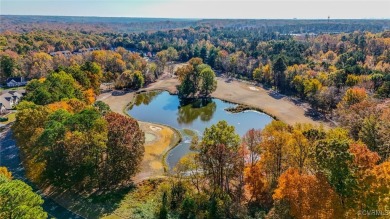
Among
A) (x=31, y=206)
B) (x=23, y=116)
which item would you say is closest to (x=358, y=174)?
(x=31, y=206)

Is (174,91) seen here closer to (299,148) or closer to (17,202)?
(299,148)

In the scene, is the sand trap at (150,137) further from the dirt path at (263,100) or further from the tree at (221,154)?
the dirt path at (263,100)

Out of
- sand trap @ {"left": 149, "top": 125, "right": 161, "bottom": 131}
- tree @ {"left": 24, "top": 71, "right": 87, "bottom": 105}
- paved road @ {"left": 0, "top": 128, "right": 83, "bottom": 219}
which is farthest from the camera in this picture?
sand trap @ {"left": 149, "top": 125, "right": 161, "bottom": 131}

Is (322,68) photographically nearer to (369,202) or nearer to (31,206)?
(369,202)

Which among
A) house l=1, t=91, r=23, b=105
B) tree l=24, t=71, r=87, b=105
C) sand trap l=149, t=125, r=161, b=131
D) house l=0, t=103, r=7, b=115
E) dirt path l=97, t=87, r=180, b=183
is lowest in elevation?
dirt path l=97, t=87, r=180, b=183

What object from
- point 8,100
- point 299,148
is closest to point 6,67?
point 8,100

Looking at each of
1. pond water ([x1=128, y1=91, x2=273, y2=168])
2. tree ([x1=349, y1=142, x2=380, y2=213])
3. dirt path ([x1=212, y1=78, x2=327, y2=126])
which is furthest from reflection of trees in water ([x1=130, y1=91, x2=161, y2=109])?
tree ([x1=349, y1=142, x2=380, y2=213])

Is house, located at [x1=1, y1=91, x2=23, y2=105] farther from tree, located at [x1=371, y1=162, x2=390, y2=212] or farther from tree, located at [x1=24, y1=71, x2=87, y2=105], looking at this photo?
tree, located at [x1=371, y1=162, x2=390, y2=212]
